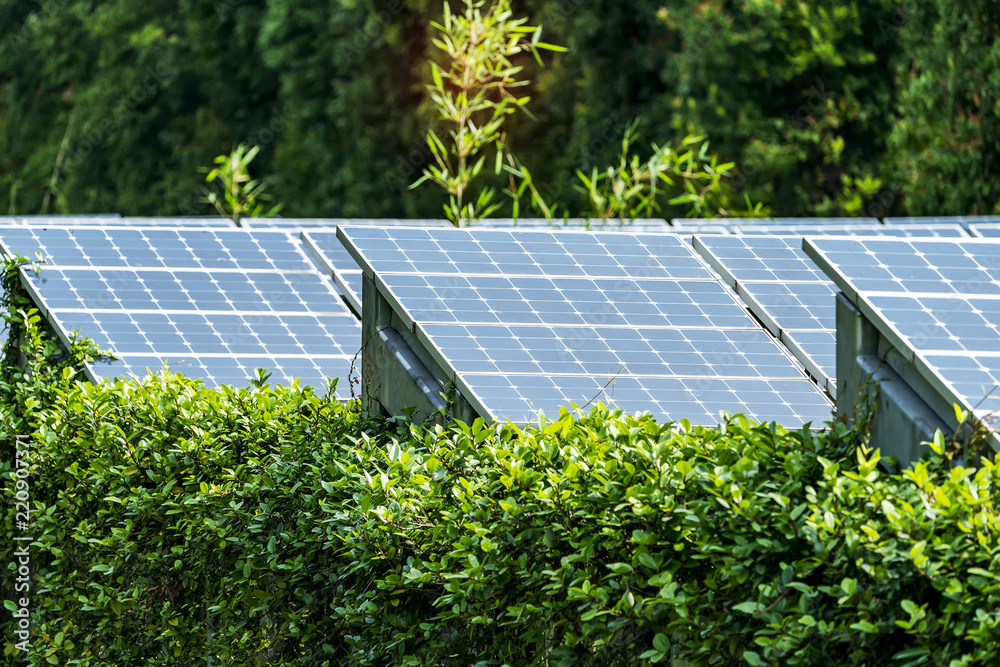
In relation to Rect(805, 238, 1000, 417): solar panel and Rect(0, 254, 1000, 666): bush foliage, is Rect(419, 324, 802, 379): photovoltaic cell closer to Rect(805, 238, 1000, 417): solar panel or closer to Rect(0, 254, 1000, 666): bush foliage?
Rect(0, 254, 1000, 666): bush foliage

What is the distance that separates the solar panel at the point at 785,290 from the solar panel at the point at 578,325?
3.6 inches

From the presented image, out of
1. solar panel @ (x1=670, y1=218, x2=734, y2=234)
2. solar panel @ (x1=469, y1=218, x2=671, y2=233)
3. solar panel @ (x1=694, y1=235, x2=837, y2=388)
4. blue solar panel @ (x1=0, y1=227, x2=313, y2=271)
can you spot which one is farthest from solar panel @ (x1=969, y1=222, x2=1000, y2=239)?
blue solar panel @ (x1=0, y1=227, x2=313, y2=271)

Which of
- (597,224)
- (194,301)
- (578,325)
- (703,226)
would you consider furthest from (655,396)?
(703,226)

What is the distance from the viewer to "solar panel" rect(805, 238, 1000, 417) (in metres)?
4.85

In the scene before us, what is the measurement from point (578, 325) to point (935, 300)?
1965 mm

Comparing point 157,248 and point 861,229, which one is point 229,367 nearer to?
point 157,248

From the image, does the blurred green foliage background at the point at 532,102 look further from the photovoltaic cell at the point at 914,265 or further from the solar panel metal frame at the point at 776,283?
the photovoltaic cell at the point at 914,265

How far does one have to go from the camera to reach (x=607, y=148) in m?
33.2

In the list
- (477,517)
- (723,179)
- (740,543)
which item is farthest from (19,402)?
(723,179)

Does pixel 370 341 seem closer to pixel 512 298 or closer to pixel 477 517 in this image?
pixel 512 298

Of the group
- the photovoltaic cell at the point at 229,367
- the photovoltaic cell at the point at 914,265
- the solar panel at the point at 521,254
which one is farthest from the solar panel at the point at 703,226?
the photovoltaic cell at the point at 914,265

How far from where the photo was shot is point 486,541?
16.2 ft

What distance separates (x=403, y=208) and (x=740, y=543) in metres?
35.4

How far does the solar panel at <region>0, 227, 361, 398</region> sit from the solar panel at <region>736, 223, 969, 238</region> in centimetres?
383
